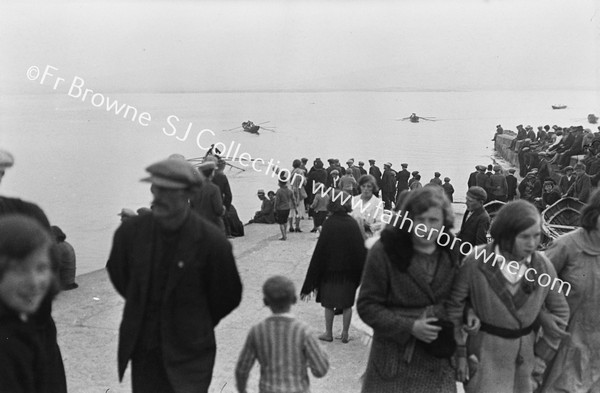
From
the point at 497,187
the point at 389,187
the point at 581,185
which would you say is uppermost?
the point at 581,185

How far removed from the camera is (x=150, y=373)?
9.53 ft

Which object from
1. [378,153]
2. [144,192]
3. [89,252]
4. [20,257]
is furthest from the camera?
[378,153]

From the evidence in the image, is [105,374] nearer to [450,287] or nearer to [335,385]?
[335,385]

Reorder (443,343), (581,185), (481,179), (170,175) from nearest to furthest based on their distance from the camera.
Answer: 1. (170,175)
2. (443,343)
3. (581,185)
4. (481,179)

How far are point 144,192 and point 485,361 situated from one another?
30.3 m

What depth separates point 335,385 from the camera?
482 centimetres

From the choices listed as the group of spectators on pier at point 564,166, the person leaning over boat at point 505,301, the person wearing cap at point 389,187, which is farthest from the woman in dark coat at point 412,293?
the person wearing cap at point 389,187

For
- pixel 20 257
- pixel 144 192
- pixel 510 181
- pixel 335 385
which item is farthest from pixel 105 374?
pixel 144 192

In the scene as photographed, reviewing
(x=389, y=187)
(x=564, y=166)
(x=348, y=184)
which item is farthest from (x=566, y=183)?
(x=348, y=184)

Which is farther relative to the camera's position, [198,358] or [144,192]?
[144,192]

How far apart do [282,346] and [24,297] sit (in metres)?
1.14

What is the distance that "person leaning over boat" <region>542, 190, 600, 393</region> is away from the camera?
347 centimetres

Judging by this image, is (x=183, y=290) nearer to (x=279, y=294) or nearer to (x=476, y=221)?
(x=279, y=294)

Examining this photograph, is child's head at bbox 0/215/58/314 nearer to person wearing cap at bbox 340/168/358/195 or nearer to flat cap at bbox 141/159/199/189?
flat cap at bbox 141/159/199/189
